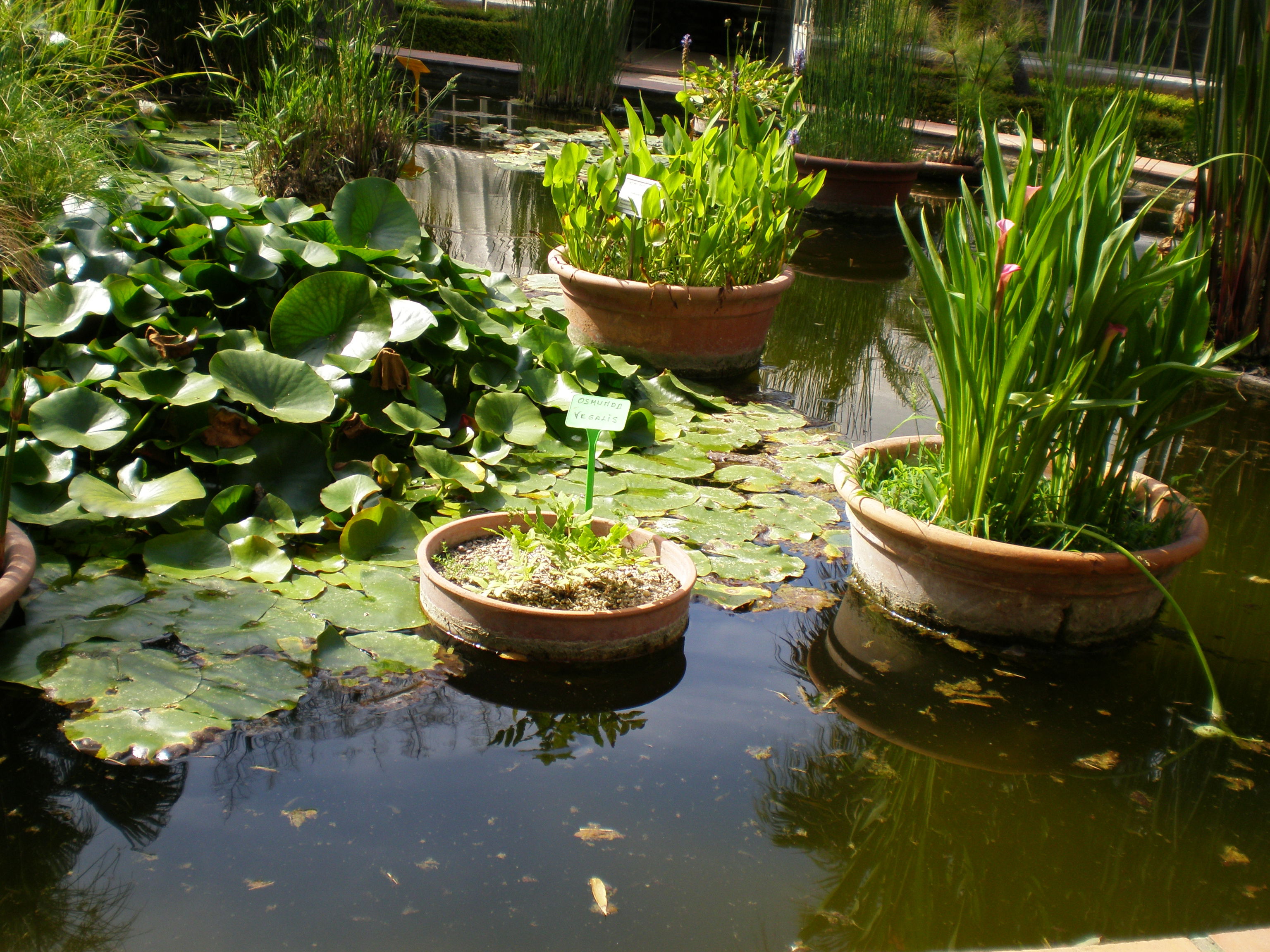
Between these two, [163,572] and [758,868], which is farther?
[163,572]

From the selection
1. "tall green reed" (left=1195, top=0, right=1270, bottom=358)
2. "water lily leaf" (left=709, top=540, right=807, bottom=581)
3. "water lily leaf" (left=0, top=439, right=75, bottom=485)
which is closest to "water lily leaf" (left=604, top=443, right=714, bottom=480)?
"water lily leaf" (left=709, top=540, right=807, bottom=581)

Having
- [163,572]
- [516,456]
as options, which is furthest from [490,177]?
[163,572]

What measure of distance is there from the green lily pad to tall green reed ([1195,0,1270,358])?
9.85 feet

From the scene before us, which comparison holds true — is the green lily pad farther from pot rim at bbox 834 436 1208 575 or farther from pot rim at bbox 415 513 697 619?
pot rim at bbox 834 436 1208 575

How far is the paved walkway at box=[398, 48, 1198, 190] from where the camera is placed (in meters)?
8.23

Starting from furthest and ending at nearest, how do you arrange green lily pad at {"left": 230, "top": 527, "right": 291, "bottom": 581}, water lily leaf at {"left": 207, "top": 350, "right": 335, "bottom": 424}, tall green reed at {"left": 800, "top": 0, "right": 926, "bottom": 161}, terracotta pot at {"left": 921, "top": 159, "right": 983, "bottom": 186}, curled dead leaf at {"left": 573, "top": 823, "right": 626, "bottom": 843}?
terracotta pot at {"left": 921, "top": 159, "right": 983, "bottom": 186} → tall green reed at {"left": 800, "top": 0, "right": 926, "bottom": 161} → water lily leaf at {"left": 207, "top": 350, "right": 335, "bottom": 424} → green lily pad at {"left": 230, "top": 527, "right": 291, "bottom": 581} → curled dead leaf at {"left": 573, "top": 823, "right": 626, "bottom": 843}

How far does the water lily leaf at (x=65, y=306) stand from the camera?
2.28 meters

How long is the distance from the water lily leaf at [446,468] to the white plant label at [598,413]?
0.51m

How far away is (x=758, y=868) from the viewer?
1.35 meters

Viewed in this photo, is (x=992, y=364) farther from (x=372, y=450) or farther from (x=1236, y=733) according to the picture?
(x=372, y=450)

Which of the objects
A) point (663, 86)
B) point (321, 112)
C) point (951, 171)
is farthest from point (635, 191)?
point (663, 86)

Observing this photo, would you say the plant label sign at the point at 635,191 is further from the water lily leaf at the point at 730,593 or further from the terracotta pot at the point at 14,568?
the terracotta pot at the point at 14,568

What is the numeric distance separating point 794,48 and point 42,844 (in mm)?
10324

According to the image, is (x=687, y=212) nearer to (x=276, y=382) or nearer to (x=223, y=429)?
(x=276, y=382)
